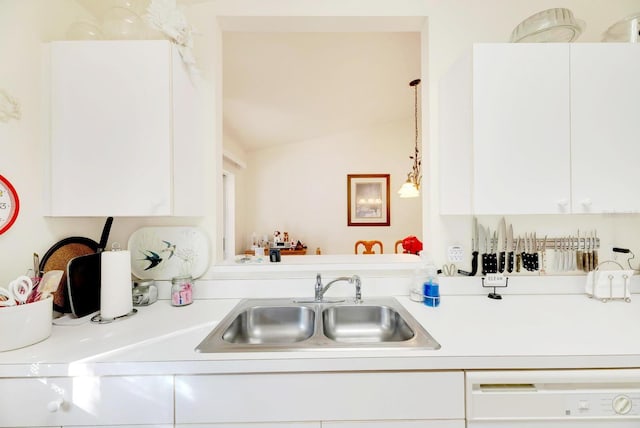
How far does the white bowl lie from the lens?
829mm

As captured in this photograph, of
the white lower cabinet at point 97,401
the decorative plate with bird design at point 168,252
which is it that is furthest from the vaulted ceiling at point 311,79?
the white lower cabinet at point 97,401

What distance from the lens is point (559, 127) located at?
1.10m

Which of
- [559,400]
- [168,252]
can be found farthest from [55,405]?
[559,400]

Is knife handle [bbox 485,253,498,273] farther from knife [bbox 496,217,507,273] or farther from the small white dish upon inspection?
the small white dish

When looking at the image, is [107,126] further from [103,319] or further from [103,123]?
[103,319]

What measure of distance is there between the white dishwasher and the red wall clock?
1.68m

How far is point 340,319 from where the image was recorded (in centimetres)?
129

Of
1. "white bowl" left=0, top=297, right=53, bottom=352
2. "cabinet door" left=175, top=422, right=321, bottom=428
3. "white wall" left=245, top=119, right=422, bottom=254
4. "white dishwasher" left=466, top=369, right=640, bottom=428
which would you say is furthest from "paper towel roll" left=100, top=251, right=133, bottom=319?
"white wall" left=245, top=119, right=422, bottom=254

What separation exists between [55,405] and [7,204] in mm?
732

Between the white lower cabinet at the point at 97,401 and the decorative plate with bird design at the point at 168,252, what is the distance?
2.02 feet

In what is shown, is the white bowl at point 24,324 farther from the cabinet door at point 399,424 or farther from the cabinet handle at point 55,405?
the cabinet door at point 399,424

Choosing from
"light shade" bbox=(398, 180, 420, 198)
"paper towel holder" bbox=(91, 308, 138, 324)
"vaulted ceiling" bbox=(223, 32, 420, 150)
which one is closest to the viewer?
"paper towel holder" bbox=(91, 308, 138, 324)

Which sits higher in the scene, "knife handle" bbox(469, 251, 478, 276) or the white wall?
the white wall

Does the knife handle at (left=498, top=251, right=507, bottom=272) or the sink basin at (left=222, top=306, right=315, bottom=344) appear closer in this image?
the sink basin at (left=222, top=306, right=315, bottom=344)
